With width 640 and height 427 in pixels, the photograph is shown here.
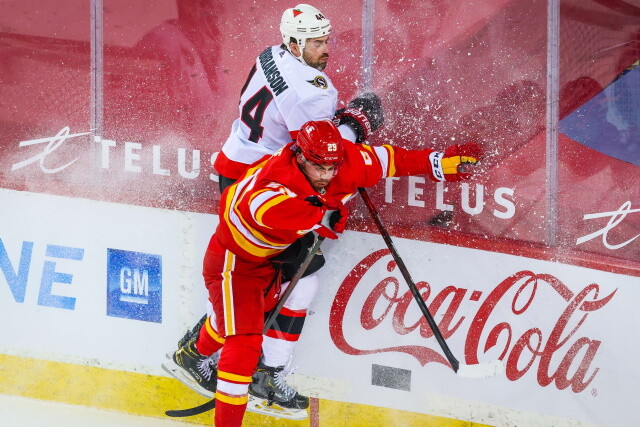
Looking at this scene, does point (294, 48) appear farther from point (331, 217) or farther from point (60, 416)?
point (60, 416)

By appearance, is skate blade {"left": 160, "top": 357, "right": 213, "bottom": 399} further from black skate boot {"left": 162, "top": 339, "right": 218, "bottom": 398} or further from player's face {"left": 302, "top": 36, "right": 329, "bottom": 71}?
player's face {"left": 302, "top": 36, "right": 329, "bottom": 71}

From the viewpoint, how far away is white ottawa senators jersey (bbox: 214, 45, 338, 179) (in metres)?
3.37

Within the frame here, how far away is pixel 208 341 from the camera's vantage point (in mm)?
3766

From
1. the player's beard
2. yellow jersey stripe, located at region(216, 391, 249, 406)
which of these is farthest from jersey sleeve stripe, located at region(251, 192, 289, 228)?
yellow jersey stripe, located at region(216, 391, 249, 406)

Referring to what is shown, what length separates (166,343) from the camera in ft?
13.5

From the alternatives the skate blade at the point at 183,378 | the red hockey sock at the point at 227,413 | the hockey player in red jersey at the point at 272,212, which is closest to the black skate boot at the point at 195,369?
Answer: the skate blade at the point at 183,378

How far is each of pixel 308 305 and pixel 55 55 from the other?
4.75 feet

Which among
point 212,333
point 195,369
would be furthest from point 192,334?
point 212,333

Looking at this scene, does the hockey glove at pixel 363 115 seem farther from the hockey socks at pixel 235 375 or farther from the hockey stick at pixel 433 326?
the hockey socks at pixel 235 375

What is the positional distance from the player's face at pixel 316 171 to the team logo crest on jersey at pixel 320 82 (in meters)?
0.30

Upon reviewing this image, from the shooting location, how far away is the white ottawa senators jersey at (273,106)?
3.37m

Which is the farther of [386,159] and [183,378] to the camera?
[183,378]

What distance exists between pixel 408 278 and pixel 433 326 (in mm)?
196

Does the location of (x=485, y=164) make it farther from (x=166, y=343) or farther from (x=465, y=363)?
(x=166, y=343)
